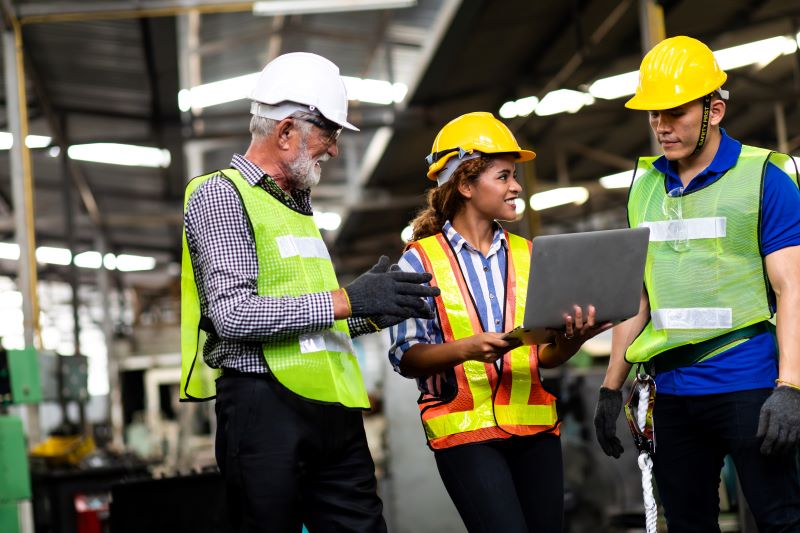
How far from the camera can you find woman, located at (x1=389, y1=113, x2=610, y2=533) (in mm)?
2795

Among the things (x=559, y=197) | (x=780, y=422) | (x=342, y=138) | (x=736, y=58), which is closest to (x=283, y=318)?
(x=780, y=422)

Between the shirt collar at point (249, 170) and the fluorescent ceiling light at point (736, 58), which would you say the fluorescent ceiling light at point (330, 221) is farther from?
the shirt collar at point (249, 170)

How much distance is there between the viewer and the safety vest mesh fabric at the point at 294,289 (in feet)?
8.57

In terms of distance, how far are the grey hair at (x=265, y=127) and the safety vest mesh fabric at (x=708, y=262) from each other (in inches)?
40.0

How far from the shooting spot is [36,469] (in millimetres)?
8695

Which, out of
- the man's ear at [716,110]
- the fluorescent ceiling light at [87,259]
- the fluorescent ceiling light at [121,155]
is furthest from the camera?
the fluorescent ceiling light at [87,259]

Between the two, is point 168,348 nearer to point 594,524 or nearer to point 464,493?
point 594,524

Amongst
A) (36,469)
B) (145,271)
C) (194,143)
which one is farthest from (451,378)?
(145,271)

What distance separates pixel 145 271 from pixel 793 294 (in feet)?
83.7

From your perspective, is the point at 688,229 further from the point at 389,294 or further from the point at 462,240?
the point at 389,294

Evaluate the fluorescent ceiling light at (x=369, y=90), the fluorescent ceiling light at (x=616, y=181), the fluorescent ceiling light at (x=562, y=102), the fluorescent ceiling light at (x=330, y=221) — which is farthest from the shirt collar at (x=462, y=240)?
the fluorescent ceiling light at (x=330, y=221)

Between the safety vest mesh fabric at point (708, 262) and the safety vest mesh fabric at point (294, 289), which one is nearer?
the safety vest mesh fabric at point (294, 289)

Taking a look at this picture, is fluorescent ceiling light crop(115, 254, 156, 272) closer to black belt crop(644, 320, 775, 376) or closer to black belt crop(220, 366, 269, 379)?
black belt crop(220, 366, 269, 379)

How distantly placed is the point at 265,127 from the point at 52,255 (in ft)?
74.8
